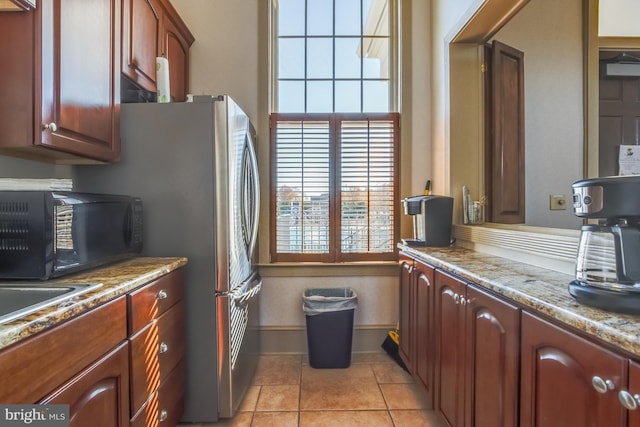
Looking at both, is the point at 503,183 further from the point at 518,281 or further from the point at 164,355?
the point at 164,355

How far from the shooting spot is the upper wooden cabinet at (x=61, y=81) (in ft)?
3.89

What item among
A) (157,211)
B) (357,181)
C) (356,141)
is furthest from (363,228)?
(157,211)

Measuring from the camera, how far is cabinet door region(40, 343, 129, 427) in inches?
34.8

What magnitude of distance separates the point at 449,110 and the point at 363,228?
1.00m

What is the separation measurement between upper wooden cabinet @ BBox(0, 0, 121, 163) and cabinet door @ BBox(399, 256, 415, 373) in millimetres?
1687

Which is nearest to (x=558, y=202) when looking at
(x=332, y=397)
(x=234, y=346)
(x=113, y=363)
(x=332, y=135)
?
(x=332, y=135)

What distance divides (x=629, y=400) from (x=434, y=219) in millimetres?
1431

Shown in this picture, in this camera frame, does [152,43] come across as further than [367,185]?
No

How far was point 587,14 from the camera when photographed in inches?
75.8

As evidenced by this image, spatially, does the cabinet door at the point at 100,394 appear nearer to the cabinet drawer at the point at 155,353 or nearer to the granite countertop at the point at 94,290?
the cabinet drawer at the point at 155,353

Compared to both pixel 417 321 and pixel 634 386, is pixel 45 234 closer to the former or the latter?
pixel 634 386

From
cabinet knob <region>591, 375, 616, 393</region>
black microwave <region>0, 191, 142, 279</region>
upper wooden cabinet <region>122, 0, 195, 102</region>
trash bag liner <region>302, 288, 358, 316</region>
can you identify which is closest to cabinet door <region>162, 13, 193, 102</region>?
upper wooden cabinet <region>122, 0, 195, 102</region>

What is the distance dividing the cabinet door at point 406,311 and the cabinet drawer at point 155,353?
1240 mm

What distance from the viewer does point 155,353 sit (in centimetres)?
135
